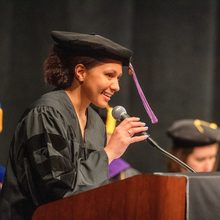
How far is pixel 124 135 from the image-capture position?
114 centimetres

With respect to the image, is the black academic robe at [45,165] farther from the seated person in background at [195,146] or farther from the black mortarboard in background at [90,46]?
the seated person in background at [195,146]

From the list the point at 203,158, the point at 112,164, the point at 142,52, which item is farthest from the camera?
the point at 142,52

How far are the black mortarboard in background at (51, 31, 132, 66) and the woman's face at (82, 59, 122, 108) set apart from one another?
4 centimetres

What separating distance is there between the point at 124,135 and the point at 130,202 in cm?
33

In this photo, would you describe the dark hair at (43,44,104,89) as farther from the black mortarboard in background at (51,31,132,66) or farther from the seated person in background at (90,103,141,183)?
the seated person in background at (90,103,141,183)

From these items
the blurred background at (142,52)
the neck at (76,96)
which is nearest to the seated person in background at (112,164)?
the blurred background at (142,52)

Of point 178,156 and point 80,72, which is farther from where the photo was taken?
point 178,156

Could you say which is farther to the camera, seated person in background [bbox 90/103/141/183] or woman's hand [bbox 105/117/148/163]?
seated person in background [bbox 90/103/141/183]

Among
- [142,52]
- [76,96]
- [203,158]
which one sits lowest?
[203,158]

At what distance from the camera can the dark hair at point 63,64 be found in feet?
4.23

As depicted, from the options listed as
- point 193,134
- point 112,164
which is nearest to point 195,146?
point 193,134

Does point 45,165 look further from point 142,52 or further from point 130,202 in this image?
point 142,52

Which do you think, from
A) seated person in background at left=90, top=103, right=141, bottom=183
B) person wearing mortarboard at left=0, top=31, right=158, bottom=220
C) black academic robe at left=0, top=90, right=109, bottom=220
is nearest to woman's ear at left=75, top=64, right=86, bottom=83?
person wearing mortarboard at left=0, top=31, right=158, bottom=220

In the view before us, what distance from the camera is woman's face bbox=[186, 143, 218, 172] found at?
2.08 metres
